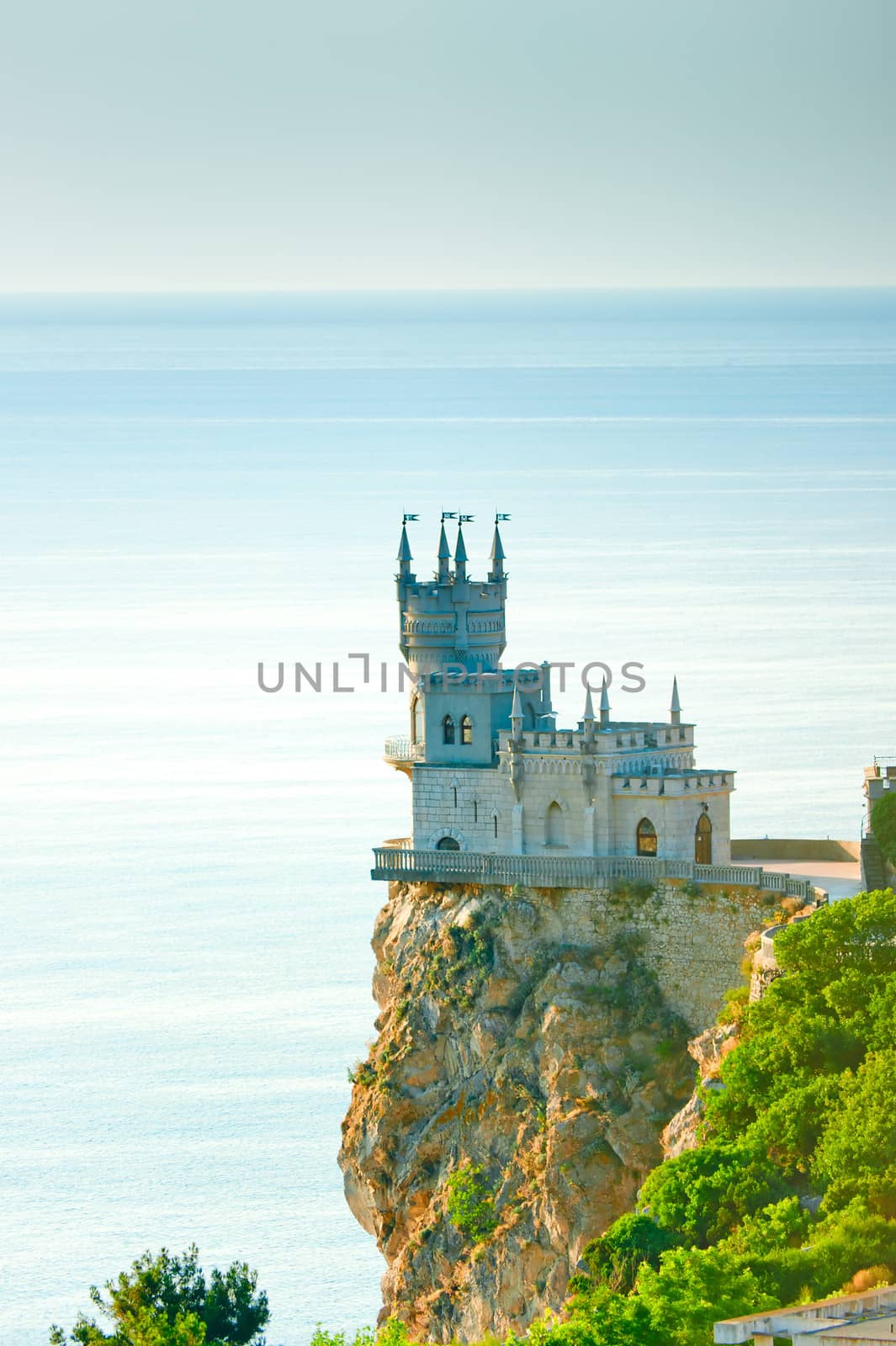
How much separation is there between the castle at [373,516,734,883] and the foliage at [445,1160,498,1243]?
20.3 ft

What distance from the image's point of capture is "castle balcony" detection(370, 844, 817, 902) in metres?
74.1

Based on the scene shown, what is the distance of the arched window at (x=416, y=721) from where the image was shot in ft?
267

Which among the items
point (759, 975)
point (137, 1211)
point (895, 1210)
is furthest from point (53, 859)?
point (895, 1210)

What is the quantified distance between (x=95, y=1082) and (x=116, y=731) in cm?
5283

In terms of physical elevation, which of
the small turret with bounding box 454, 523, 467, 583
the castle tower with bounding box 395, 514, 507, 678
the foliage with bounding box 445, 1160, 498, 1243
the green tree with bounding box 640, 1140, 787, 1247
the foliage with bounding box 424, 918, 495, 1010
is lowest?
the green tree with bounding box 640, 1140, 787, 1247

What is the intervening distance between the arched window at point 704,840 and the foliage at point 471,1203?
7723mm

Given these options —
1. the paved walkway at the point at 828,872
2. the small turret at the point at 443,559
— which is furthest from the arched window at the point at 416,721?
the paved walkway at the point at 828,872

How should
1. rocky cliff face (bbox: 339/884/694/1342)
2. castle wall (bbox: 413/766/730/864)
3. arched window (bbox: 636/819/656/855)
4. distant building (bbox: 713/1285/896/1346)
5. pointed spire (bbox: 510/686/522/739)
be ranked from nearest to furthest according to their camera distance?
distant building (bbox: 713/1285/896/1346), rocky cliff face (bbox: 339/884/694/1342), castle wall (bbox: 413/766/730/864), arched window (bbox: 636/819/656/855), pointed spire (bbox: 510/686/522/739)

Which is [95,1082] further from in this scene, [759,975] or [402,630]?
[759,975]

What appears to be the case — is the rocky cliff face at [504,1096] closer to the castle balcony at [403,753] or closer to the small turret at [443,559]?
the castle balcony at [403,753]

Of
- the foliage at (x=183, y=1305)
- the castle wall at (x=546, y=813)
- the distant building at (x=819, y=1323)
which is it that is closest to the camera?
the distant building at (x=819, y=1323)

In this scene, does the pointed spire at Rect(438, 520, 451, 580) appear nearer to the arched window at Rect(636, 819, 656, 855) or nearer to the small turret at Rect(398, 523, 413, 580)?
the small turret at Rect(398, 523, 413, 580)

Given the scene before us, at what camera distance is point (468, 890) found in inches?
3120

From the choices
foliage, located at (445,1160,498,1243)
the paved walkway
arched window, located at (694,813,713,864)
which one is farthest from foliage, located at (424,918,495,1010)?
the paved walkway
